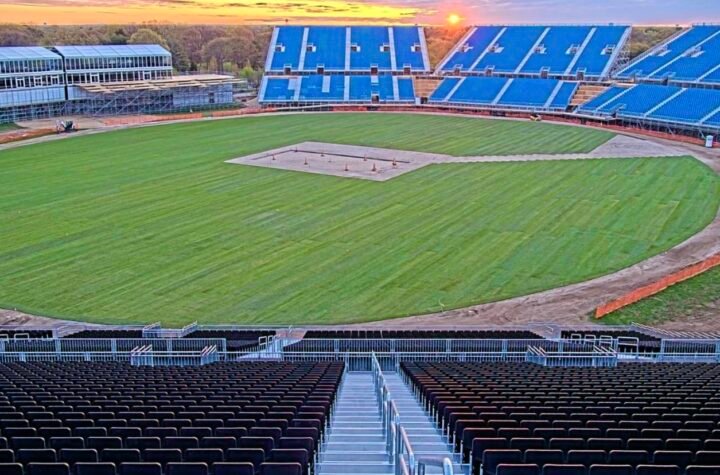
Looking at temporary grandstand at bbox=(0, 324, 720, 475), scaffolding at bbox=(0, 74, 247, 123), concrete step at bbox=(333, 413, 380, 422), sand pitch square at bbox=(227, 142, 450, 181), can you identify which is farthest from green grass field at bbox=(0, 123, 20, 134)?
concrete step at bbox=(333, 413, 380, 422)

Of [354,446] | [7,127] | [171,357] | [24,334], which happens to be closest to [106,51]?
[7,127]

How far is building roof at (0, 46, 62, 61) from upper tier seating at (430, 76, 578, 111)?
44686 millimetres

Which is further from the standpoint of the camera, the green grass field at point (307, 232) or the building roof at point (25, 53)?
the building roof at point (25, 53)

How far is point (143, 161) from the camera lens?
51.1 m

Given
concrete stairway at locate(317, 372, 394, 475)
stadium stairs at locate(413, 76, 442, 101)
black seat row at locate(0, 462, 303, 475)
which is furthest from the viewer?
stadium stairs at locate(413, 76, 442, 101)

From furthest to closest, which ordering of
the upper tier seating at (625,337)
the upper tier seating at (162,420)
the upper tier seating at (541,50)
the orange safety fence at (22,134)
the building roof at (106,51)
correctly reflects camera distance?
1. the upper tier seating at (541,50)
2. the building roof at (106,51)
3. the orange safety fence at (22,134)
4. the upper tier seating at (625,337)
5. the upper tier seating at (162,420)

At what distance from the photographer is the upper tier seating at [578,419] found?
723cm

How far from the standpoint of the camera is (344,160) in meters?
51.0

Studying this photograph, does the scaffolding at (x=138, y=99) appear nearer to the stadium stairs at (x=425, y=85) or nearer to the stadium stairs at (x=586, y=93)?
the stadium stairs at (x=425, y=85)

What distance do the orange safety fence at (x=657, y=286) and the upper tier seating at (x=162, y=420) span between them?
1356 centimetres

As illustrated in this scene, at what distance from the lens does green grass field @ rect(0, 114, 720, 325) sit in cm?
2534

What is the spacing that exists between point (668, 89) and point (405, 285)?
188 feet

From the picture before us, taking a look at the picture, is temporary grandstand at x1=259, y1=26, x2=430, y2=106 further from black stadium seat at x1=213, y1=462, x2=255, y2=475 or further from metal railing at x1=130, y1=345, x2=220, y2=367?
black stadium seat at x1=213, y1=462, x2=255, y2=475

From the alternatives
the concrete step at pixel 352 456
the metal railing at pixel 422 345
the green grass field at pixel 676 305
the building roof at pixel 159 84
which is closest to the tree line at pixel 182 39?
the building roof at pixel 159 84
